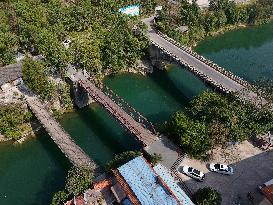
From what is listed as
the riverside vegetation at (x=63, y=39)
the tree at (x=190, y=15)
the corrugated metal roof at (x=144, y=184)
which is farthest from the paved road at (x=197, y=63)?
the corrugated metal roof at (x=144, y=184)

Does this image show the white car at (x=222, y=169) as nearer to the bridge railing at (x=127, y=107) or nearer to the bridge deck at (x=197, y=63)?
the bridge railing at (x=127, y=107)

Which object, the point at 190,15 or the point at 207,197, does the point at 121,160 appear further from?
the point at 190,15

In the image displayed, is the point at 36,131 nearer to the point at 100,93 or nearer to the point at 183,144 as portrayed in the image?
the point at 100,93

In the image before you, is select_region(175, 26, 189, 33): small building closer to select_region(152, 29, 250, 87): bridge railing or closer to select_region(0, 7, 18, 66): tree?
select_region(152, 29, 250, 87): bridge railing

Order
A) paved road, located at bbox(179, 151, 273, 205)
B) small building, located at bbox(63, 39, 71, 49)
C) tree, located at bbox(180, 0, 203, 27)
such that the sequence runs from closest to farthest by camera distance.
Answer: paved road, located at bbox(179, 151, 273, 205) → small building, located at bbox(63, 39, 71, 49) → tree, located at bbox(180, 0, 203, 27)

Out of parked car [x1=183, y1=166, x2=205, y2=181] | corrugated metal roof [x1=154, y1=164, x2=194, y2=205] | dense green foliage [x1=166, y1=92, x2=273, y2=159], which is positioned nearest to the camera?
corrugated metal roof [x1=154, y1=164, x2=194, y2=205]

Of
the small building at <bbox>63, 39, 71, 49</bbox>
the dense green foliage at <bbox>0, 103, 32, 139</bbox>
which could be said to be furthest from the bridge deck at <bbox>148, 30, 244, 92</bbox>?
the dense green foliage at <bbox>0, 103, 32, 139</bbox>
